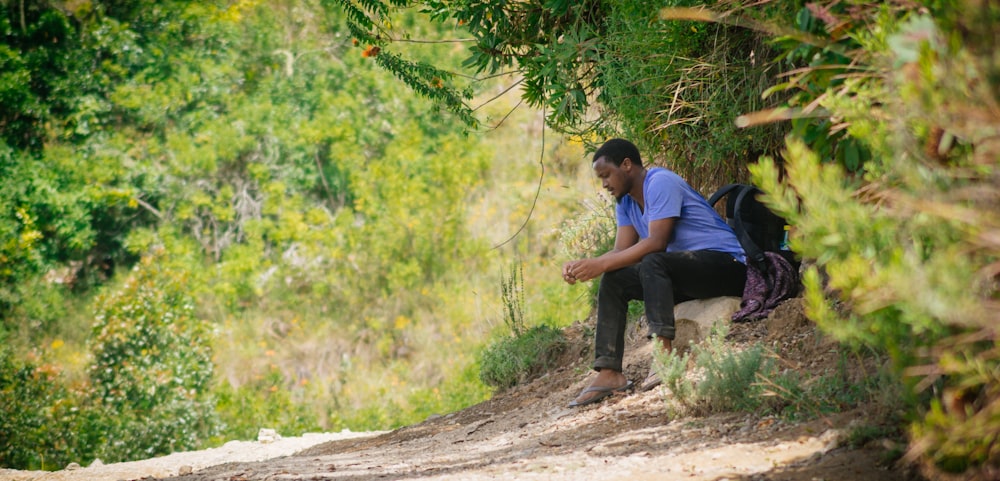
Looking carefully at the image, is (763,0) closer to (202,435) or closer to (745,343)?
(745,343)

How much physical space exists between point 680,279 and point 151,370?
10502 mm

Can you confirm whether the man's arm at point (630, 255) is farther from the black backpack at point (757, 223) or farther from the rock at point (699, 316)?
the rock at point (699, 316)

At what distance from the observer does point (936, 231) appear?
2.45m

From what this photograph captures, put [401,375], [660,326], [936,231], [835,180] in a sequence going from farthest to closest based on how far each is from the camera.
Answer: [401,375] < [660,326] < [835,180] < [936,231]

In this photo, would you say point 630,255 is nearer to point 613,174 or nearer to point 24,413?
point 613,174

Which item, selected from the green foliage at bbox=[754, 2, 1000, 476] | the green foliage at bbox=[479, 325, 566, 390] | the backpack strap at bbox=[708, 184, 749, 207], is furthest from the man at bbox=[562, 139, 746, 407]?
the green foliage at bbox=[754, 2, 1000, 476]

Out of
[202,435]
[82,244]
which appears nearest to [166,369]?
[202,435]

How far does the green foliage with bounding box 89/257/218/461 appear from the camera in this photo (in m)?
13.3

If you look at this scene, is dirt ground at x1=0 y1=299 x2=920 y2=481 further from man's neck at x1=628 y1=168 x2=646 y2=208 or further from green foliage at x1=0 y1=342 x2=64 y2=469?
green foliage at x1=0 y1=342 x2=64 y2=469

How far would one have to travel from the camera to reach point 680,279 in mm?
5391

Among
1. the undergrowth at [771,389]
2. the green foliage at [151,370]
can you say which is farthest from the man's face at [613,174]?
the green foliage at [151,370]

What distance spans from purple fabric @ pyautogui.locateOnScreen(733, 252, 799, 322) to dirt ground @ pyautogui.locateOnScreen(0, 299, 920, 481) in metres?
0.12

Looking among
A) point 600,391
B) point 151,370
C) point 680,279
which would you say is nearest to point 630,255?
point 680,279

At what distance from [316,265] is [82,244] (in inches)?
174
